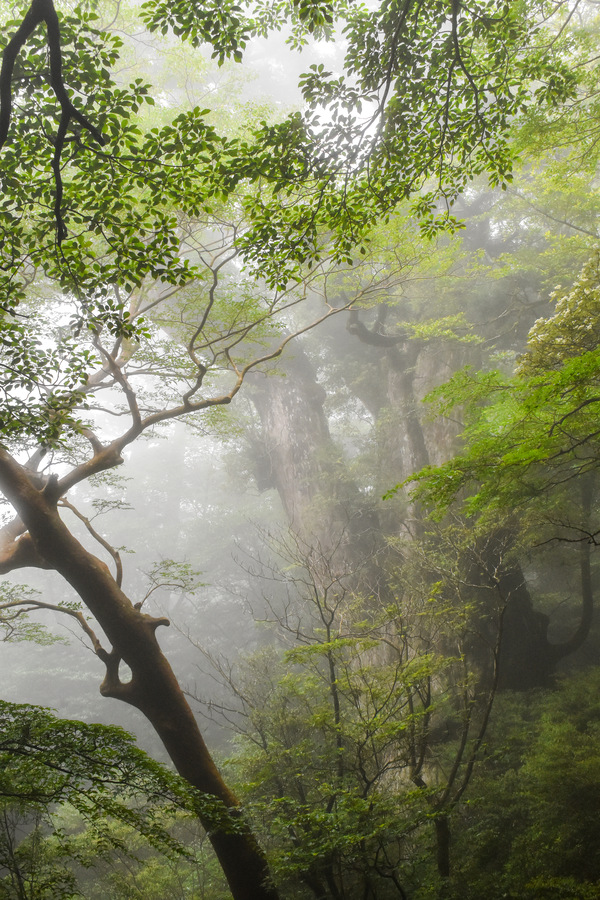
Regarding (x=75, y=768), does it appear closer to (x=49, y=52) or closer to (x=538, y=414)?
(x=49, y=52)

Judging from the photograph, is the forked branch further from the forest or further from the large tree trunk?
the large tree trunk

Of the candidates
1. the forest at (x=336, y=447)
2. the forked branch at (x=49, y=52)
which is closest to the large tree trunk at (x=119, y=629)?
the forest at (x=336, y=447)

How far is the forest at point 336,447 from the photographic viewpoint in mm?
3041

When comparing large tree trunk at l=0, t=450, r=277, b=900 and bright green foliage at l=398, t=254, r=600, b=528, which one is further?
large tree trunk at l=0, t=450, r=277, b=900

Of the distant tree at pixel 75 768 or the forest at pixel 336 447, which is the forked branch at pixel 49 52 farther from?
the distant tree at pixel 75 768

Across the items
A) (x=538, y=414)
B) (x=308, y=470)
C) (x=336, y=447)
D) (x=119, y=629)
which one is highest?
(x=336, y=447)

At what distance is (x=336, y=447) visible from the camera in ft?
43.2

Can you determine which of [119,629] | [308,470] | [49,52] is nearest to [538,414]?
[49,52]

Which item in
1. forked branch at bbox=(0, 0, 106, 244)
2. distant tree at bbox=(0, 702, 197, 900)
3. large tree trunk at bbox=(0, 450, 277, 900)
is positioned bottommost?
distant tree at bbox=(0, 702, 197, 900)

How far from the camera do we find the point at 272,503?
2142 cm

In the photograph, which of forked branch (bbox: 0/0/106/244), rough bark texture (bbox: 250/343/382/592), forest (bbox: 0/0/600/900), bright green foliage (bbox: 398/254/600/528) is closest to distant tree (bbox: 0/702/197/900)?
forest (bbox: 0/0/600/900)

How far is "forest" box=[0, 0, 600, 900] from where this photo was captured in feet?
9.98

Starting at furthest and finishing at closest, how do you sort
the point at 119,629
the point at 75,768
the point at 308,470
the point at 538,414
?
the point at 308,470
the point at 119,629
the point at 538,414
the point at 75,768

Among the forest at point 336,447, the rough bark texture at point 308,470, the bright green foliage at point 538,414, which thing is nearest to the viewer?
the forest at point 336,447
